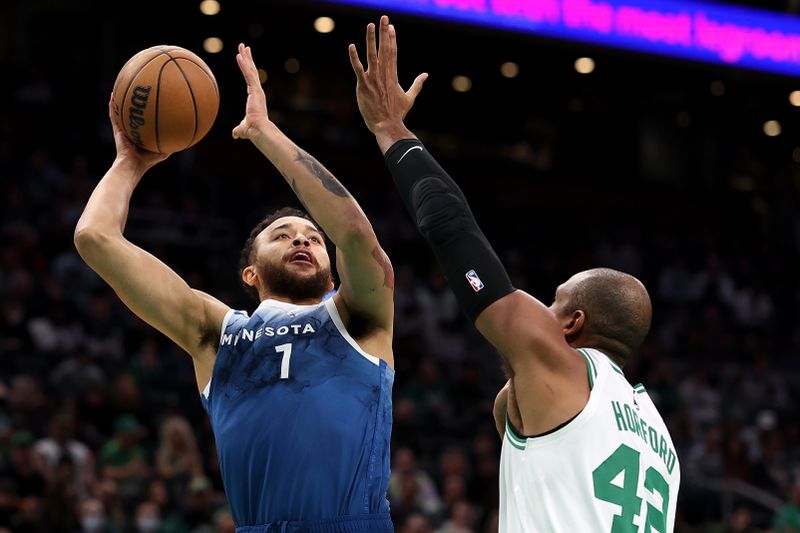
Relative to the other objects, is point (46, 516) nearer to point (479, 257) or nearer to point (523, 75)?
point (479, 257)

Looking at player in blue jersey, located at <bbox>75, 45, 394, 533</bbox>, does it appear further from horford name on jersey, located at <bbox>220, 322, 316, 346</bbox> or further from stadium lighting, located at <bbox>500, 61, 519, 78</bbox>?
stadium lighting, located at <bbox>500, 61, 519, 78</bbox>

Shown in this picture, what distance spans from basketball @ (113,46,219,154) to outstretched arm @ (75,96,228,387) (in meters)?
0.23

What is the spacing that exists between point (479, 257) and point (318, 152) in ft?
54.2

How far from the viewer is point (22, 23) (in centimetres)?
1939

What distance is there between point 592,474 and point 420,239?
1398 cm

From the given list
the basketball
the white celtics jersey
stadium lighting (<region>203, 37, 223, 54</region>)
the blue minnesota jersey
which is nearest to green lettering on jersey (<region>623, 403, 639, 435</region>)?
the white celtics jersey

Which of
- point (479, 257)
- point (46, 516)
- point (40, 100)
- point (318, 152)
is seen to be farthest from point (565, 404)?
point (318, 152)

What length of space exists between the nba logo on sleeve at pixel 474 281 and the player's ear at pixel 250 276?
137 centimetres

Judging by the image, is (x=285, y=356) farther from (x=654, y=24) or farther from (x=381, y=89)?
(x=654, y=24)

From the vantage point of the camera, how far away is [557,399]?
11.1 ft

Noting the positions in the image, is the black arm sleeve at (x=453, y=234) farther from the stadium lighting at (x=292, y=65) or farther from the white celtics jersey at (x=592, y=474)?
the stadium lighting at (x=292, y=65)

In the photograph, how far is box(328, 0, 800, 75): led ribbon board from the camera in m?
14.8

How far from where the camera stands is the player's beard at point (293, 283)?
14.4 feet

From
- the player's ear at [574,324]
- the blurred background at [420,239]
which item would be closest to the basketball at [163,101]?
the player's ear at [574,324]
